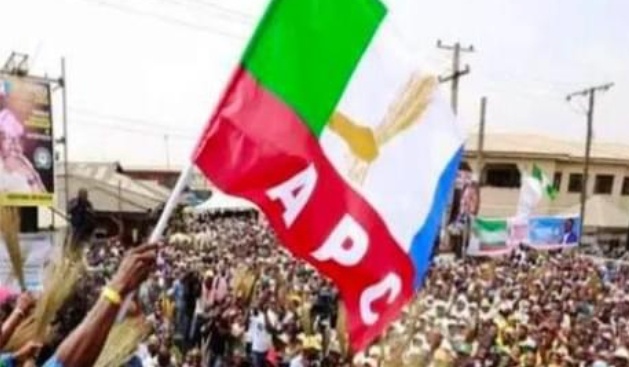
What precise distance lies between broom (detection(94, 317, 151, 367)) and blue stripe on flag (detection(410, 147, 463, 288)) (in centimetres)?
100

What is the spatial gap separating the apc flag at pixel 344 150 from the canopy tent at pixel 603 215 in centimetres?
3674

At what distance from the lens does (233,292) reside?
13664 mm

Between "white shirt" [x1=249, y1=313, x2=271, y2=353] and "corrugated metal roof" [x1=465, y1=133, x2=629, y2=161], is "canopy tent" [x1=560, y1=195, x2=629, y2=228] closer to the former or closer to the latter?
"corrugated metal roof" [x1=465, y1=133, x2=629, y2=161]

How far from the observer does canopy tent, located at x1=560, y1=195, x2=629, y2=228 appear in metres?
39.7

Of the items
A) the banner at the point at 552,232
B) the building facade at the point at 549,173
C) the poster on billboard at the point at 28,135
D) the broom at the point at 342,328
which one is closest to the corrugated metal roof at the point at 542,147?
the building facade at the point at 549,173

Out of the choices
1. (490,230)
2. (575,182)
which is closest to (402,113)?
(490,230)

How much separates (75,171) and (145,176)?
3790cm

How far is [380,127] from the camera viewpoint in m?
3.55

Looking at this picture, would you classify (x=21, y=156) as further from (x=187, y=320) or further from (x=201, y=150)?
(x=201, y=150)

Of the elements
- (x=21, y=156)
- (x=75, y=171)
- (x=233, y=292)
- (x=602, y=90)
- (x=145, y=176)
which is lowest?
(x=233, y=292)

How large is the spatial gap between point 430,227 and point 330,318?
8836 millimetres

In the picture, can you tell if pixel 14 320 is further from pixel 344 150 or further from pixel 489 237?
pixel 489 237

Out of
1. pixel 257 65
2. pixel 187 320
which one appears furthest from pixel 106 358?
pixel 187 320

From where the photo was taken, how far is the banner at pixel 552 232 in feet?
76.9
